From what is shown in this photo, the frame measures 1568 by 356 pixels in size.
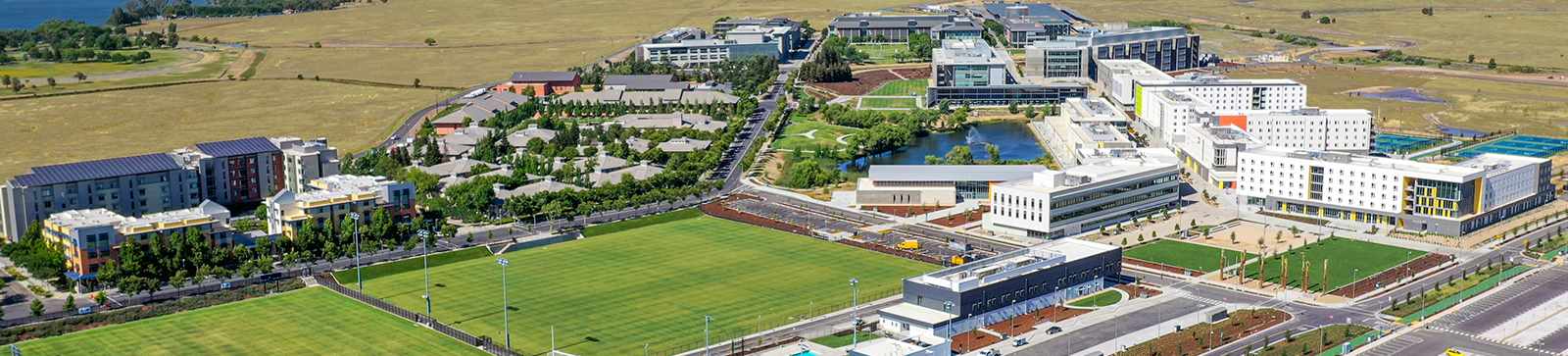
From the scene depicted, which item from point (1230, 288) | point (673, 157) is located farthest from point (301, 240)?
point (1230, 288)

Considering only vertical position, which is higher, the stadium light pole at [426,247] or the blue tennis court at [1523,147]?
the blue tennis court at [1523,147]

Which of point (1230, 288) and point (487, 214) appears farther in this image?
point (487, 214)

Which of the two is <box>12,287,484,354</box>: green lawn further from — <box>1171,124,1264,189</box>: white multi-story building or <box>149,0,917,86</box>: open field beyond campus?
<box>149,0,917,86</box>: open field beyond campus

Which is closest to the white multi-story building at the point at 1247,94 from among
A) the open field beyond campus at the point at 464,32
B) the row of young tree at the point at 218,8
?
the open field beyond campus at the point at 464,32

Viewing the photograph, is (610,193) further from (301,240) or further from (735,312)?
(735,312)

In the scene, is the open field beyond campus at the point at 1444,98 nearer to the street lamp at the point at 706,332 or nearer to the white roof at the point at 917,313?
the white roof at the point at 917,313

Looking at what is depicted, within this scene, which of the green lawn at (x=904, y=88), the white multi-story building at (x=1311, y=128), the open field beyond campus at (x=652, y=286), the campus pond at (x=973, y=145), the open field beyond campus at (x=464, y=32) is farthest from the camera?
the open field beyond campus at (x=464, y=32)

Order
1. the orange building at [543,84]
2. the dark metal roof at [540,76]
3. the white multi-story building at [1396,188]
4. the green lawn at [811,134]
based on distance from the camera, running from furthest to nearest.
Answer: the dark metal roof at [540,76] < the orange building at [543,84] < the green lawn at [811,134] < the white multi-story building at [1396,188]
